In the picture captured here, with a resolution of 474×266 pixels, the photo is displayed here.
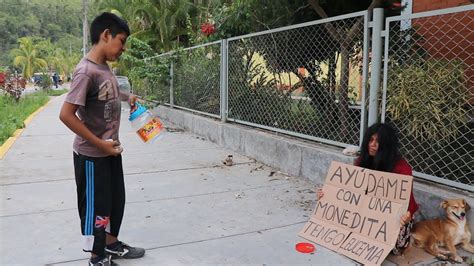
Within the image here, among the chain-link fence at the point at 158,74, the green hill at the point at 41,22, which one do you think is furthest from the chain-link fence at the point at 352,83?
the green hill at the point at 41,22

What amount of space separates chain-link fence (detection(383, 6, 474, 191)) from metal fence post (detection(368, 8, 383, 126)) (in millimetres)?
106

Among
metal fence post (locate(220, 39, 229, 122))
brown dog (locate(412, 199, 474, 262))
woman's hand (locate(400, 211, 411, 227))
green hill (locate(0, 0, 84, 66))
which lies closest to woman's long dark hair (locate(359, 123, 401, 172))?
woman's hand (locate(400, 211, 411, 227))

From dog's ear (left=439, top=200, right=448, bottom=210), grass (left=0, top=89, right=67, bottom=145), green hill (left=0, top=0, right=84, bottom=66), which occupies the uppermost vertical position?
green hill (left=0, top=0, right=84, bottom=66)

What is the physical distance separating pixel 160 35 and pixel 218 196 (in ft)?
37.4

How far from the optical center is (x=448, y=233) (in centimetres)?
323

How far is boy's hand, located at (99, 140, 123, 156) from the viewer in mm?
2715

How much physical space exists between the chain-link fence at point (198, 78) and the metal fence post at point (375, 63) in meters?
3.77

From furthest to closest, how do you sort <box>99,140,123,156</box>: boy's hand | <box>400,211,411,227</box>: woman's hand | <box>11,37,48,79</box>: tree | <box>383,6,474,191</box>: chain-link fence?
<box>11,37,48,79</box>: tree < <box>383,6,474,191</box>: chain-link fence < <box>400,211,411,227</box>: woman's hand < <box>99,140,123,156</box>: boy's hand

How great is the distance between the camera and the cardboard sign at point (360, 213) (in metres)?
3.16

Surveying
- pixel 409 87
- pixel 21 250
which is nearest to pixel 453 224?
pixel 409 87

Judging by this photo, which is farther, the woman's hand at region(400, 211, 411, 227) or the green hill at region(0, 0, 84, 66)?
the green hill at region(0, 0, 84, 66)

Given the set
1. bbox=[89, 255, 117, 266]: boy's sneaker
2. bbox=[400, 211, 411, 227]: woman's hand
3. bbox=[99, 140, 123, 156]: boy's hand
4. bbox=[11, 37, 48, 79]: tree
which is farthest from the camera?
bbox=[11, 37, 48, 79]: tree

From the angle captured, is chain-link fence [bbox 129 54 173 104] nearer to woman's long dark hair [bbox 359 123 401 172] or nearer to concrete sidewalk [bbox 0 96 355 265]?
concrete sidewalk [bbox 0 96 355 265]

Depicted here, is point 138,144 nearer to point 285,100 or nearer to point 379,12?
point 285,100
